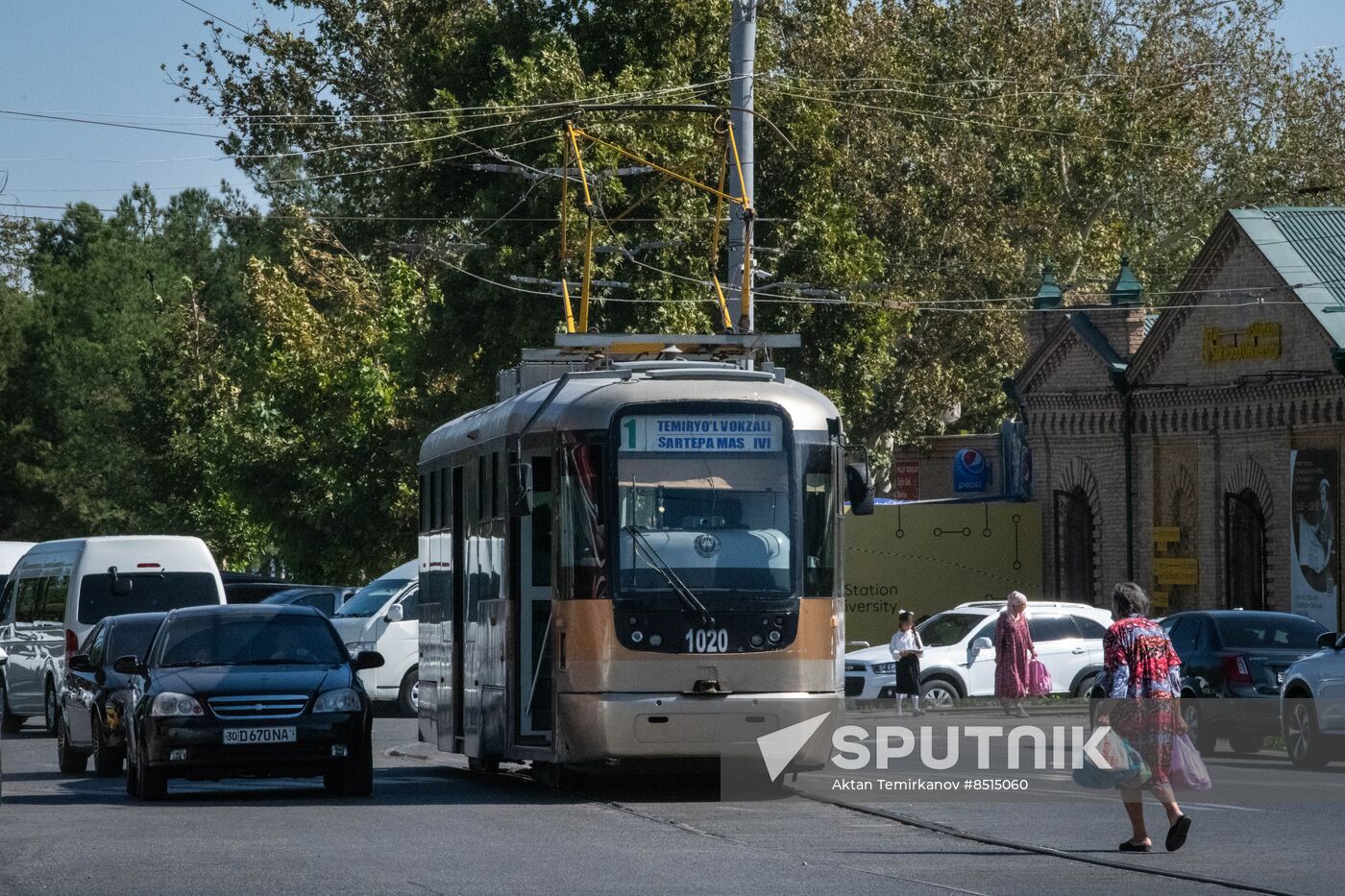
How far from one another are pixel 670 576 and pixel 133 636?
7.40 meters

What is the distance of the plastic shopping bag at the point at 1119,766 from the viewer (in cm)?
1263

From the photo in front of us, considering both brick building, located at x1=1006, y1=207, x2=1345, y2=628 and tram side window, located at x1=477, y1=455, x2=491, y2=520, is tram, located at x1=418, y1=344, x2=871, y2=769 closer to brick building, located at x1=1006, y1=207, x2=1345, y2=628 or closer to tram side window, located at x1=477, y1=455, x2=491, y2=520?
tram side window, located at x1=477, y1=455, x2=491, y2=520

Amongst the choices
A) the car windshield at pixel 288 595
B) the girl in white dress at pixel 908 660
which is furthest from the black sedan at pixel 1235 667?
the car windshield at pixel 288 595

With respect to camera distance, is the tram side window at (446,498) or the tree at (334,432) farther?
the tree at (334,432)

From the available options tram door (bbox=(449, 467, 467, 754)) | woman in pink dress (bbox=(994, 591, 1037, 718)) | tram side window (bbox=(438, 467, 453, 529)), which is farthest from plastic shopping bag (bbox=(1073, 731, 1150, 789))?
woman in pink dress (bbox=(994, 591, 1037, 718))

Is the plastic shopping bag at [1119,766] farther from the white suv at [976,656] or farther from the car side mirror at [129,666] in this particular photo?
the white suv at [976,656]

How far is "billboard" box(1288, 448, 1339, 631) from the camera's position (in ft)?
117

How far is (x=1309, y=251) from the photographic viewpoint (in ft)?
122

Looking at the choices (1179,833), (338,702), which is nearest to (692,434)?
(338,702)

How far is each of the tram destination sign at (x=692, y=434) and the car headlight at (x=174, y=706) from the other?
368cm

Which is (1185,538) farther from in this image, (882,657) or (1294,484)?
Answer: (882,657)

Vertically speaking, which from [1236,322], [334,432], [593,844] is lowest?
[593,844]

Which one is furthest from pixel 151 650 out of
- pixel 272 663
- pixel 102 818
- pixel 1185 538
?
pixel 1185 538

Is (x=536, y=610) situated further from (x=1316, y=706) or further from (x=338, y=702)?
(x=1316, y=706)
